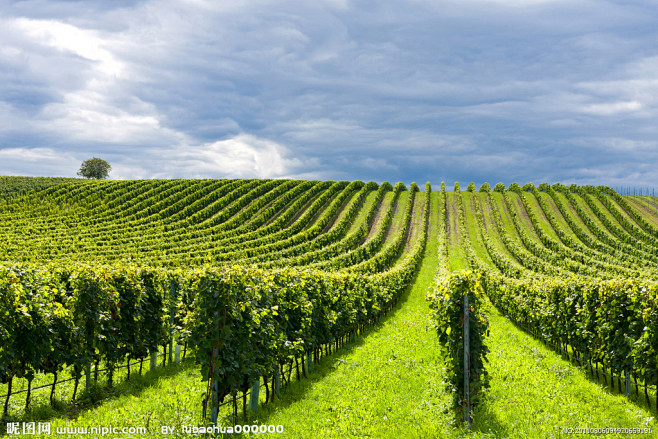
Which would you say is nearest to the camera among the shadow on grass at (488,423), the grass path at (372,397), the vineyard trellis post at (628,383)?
the shadow on grass at (488,423)

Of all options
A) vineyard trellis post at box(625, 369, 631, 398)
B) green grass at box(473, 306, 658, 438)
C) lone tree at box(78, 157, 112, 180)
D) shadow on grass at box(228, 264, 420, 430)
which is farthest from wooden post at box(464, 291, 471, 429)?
lone tree at box(78, 157, 112, 180)

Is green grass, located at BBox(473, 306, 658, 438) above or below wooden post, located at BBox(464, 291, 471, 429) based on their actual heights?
below

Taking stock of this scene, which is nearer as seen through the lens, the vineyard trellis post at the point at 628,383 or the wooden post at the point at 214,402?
the wooden post at the point at 214,402

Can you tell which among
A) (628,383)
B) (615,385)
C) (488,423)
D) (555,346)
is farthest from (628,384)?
(555,346)

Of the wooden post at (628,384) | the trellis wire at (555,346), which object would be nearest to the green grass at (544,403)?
the wooden post at (628,384)

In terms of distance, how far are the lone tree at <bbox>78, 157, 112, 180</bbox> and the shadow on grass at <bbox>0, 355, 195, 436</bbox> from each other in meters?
171

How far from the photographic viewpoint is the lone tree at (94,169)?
163 m

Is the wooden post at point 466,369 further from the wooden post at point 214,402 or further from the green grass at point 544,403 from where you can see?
the wooden post at point 214,402

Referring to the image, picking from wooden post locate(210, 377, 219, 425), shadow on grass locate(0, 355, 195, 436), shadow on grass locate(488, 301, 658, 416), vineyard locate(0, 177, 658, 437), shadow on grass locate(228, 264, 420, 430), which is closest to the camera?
wooden post locate(210, 377, 219, 425)

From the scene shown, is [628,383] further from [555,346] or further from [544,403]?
[555,346]

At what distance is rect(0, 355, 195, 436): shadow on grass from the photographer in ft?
40.1

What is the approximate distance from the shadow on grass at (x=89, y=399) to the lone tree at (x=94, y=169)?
170978mm

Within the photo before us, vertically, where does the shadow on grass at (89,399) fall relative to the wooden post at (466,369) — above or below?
below

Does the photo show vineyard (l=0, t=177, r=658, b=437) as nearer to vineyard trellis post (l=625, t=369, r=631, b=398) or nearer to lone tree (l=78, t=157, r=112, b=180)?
vineyard trellis post (l=625, t=369, r=631, b=398)
